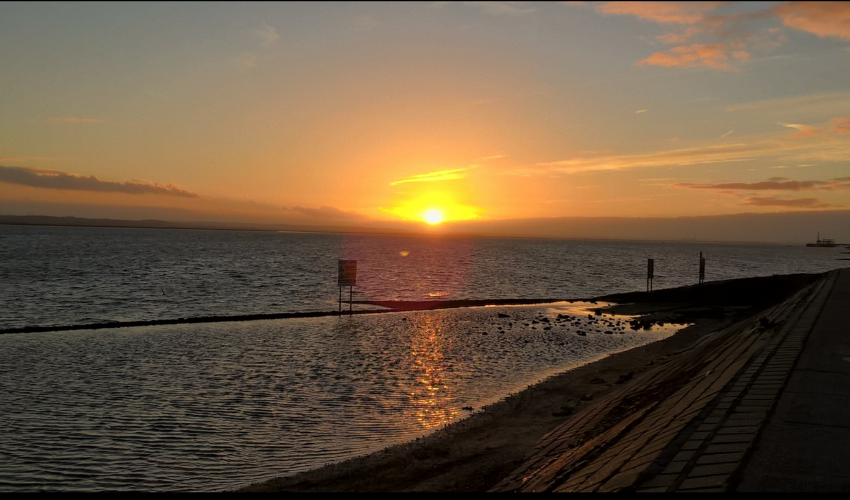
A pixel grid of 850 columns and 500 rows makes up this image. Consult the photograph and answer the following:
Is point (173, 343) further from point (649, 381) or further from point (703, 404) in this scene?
point (703, 404)

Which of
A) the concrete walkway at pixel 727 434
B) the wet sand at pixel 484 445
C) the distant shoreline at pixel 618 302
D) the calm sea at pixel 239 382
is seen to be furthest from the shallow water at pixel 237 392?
the concrete walkway at pixel 727 434

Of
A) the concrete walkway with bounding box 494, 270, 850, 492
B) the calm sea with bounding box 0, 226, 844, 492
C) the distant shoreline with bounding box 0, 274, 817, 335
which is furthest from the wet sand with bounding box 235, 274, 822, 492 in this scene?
the distant shoreline with bounding box 0, 274, 817, 335

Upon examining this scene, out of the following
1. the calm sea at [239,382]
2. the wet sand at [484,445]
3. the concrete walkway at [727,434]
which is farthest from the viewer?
the calm sea at [239,382]

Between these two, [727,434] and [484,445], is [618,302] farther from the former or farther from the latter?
[727,434]

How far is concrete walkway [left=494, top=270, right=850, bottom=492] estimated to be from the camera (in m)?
5.74

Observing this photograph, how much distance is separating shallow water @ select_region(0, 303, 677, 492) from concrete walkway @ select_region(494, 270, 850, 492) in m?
5.59

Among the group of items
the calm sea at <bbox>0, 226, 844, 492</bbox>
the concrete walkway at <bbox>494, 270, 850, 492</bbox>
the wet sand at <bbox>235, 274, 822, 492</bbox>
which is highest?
the concrete walkway at <bbox>494, 270, 850, 492</bbox>

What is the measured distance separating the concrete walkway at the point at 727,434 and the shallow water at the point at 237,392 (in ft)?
18.3

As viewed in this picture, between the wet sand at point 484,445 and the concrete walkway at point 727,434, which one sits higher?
the concrete walkway at point 727,434

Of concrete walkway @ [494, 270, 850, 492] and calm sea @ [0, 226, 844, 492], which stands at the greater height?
concrete walkway @ [494, 270, 850, 492]

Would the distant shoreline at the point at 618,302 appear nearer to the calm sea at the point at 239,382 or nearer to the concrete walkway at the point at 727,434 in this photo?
the calm sea at the point at 239,382

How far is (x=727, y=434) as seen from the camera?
7012 millimetres

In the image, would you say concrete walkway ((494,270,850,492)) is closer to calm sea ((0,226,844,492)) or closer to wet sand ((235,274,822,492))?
wet sand ((235,274,822,492))

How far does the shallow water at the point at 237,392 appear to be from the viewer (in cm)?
1282
